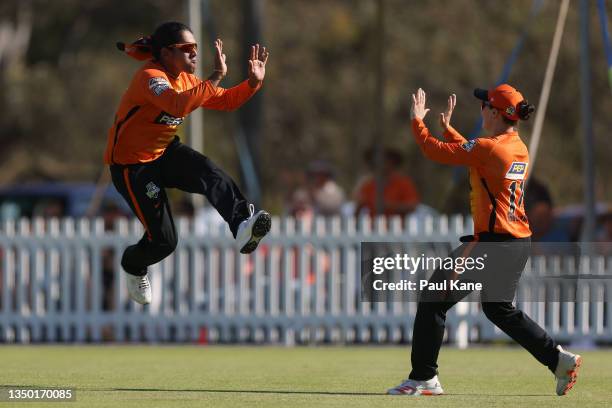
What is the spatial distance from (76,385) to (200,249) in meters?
6.24

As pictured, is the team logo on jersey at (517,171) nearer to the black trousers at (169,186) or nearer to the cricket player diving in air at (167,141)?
the cricket player diving in air at (167,141)

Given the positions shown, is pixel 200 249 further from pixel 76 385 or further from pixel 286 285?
pixel 76 385

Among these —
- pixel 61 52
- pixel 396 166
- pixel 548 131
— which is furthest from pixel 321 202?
pixel 61 52

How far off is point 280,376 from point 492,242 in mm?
2415

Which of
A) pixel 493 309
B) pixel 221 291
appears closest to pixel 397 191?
pixel 221 291

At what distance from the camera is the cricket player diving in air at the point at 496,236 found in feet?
29.5

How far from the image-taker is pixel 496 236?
9.02 metres

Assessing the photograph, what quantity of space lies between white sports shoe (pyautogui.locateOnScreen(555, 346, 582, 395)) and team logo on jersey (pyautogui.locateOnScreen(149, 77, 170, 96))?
311 cm

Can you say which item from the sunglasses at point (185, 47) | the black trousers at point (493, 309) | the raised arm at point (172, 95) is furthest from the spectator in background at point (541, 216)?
the raised arm at point (172, 95)

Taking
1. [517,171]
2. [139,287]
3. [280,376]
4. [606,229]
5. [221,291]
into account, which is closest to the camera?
[517,171]

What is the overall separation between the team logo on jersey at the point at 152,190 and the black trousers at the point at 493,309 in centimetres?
205

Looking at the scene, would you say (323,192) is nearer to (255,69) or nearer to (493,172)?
(255,69)

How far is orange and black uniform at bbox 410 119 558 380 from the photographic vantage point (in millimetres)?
8977

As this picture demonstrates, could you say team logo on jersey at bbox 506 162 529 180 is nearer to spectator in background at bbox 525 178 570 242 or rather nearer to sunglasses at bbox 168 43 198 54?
sunglasses at bbox 168 43 198 54
